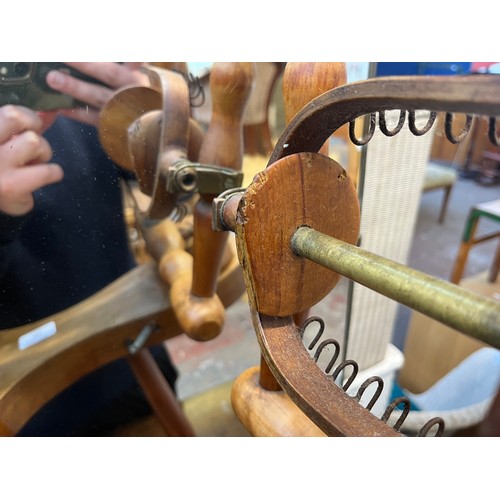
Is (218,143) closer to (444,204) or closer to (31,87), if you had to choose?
(31,87)

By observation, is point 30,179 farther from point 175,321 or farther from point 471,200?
point 471,200

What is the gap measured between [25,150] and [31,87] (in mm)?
49

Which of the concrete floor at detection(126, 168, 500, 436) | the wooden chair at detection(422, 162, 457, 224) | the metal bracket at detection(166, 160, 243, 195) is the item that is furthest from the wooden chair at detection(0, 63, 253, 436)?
the wooden chair at detection(422, 162, 457, 224)

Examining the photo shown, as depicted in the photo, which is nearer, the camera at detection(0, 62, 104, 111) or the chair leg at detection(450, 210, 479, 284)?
the camera at detection(0, 62, 104, 111)

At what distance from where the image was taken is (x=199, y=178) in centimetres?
35

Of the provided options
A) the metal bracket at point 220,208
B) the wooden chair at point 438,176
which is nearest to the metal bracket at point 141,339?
the metal bracket at point 220,208

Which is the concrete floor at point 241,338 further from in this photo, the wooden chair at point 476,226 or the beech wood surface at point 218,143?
the wooden chair at point 476,226

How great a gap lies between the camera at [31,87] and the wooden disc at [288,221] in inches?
7.6

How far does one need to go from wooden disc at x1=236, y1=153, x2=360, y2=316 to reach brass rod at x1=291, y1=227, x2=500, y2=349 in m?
0.02

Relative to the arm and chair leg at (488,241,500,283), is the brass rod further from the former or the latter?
chair leg at (488,241,500,283)

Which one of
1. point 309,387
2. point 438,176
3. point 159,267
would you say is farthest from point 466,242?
point 309,387

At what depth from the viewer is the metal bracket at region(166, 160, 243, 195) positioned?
338 mm

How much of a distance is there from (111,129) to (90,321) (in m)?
0.19

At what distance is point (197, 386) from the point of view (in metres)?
0.92
